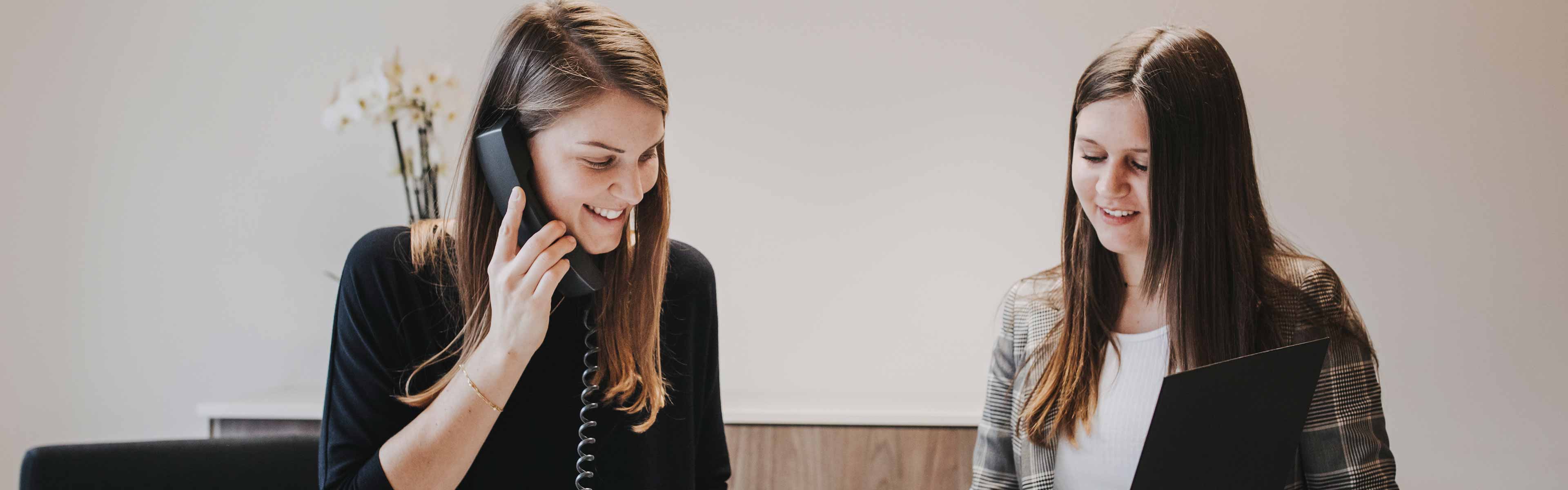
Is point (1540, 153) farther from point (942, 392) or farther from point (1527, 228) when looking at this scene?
point (942, 392)

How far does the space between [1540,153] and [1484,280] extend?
0.29 m

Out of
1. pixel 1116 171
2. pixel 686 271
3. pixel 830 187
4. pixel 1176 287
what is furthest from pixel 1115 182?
pixel 830 187

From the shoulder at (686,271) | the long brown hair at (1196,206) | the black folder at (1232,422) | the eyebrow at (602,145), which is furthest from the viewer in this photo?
the shoulder at (686,271)

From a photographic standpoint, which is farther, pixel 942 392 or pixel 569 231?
pixel 942 392

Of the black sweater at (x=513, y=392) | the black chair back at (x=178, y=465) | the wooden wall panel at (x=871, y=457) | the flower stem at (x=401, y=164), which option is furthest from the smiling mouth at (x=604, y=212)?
the flower stem at (x=401, y=164)

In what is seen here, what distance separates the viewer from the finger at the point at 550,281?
40.5 inches

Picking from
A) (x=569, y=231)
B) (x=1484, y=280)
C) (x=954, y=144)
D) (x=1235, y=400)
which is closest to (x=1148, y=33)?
(x=1235, y=400)

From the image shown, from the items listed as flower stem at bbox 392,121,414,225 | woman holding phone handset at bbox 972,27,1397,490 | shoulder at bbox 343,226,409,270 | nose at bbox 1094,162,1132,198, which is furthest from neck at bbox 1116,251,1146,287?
flower stem at bbox 392,121,414,225

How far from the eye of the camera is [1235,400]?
93cm

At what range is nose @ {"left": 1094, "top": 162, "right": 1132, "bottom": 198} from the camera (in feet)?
3.82

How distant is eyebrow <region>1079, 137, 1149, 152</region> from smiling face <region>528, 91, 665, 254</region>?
1.72 ft

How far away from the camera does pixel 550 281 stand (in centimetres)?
Result: 103

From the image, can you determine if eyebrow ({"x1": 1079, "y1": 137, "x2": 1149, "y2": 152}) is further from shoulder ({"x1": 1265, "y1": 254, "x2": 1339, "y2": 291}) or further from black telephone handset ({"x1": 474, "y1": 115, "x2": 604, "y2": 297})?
black telephone handset ({"x1": 474, "y1": 115, "x2": 604, "y2": 297})

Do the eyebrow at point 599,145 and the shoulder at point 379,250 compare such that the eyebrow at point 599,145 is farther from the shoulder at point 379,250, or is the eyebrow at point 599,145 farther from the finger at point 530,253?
the shoulder at point 379,250
